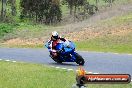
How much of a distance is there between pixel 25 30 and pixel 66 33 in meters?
5.18

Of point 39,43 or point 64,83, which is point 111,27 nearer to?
point 39,43

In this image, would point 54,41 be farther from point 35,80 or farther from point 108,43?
point 108,43

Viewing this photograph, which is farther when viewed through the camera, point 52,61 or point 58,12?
point 58,12

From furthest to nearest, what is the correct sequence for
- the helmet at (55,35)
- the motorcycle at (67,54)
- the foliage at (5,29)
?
1. the foliage at (5,29)
2. the helmet at (55,35)
3. the motorcycle at (67,54)

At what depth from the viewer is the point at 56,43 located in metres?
18.9

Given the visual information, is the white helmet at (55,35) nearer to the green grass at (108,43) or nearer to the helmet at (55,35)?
the helmet at (55,35)

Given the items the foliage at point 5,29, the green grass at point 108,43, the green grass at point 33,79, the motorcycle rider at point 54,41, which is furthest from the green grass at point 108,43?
the green grass at point 33,79

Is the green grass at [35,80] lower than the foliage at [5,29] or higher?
higher

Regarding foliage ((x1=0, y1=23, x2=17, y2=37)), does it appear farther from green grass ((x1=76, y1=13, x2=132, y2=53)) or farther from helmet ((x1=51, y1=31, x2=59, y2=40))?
helmet ((x1=51, y1=31, x2=59, y2=40))

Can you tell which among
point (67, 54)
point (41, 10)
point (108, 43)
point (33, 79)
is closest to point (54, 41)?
point (67, 54)

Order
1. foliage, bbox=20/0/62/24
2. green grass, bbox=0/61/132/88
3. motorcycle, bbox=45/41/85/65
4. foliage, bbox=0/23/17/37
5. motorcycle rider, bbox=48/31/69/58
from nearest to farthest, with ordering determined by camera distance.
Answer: green grass, bbox=0/61/132/88
motorcycle, bbox=45/41/85/65
motorcycle rider, bbox=48/31/69/58
foliage, bbox=0/23/17/37
foliage, bbox=20/0/62/24

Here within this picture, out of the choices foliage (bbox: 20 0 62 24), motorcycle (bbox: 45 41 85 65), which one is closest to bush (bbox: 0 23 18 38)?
motorcycle (bbox: 45 41 85 65)

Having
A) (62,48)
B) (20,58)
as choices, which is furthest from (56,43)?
(20,58)

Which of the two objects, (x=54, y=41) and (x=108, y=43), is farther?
(x=108, y=43)
